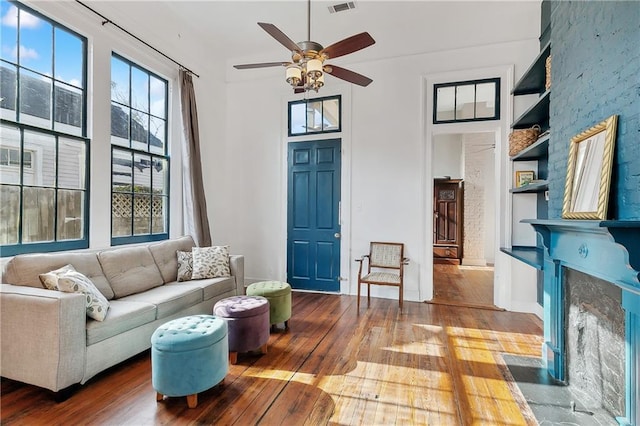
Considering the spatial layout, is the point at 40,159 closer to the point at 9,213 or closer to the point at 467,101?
the point at 9,213

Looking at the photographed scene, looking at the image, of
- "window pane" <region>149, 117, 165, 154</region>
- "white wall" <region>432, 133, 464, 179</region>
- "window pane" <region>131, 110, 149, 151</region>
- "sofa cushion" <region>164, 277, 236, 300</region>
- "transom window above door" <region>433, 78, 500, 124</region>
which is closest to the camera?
"sofa cushion" <region>164, 277, 236, 300</region>

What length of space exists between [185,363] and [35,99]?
2.75m

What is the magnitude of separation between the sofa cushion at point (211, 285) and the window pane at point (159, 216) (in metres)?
0.97

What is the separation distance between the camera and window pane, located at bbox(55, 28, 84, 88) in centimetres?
294

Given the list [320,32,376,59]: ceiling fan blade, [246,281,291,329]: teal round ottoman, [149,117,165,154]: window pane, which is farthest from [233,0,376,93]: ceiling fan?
[149,117,165,154]: window pane

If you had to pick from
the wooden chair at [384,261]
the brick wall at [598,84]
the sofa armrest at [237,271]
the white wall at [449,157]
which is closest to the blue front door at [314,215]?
the wooden chair at [384,261]

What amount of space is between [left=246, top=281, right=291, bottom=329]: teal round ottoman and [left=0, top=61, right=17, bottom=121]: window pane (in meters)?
2.56

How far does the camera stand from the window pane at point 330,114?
4715 mm

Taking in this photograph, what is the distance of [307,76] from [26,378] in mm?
2977

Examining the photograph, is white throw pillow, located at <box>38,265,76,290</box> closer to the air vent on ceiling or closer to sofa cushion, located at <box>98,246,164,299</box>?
sofa cushion, located at <box>98,246,164,299</box>

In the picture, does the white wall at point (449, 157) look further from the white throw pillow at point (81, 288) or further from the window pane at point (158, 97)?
the white throw pillow at point (81, 288)

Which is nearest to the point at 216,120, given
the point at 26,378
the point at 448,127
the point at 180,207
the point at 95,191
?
the point at 180,207

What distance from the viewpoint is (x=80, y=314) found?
2.08m

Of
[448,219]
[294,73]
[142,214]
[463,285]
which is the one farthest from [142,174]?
[448,219]
